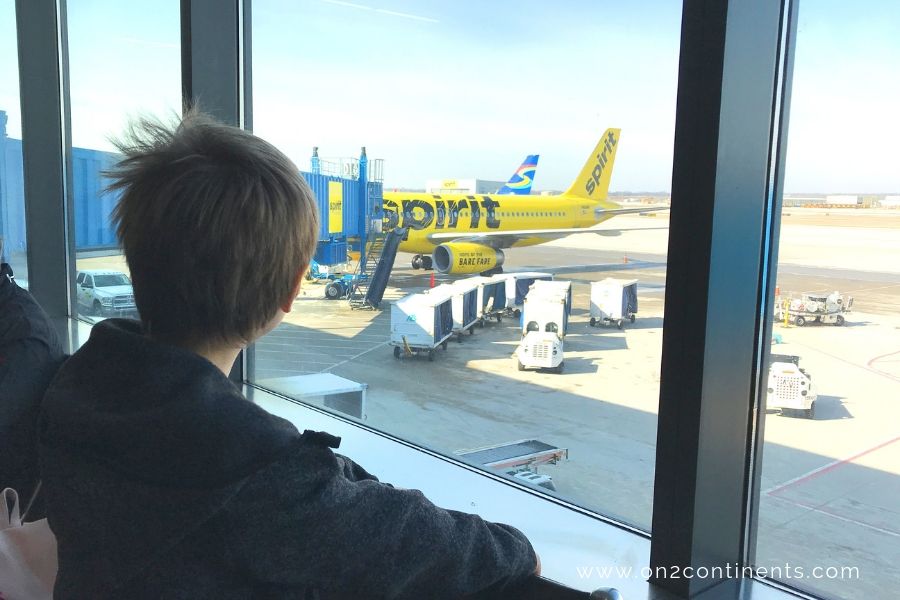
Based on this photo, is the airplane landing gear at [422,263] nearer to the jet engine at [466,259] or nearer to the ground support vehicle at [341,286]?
the jet engine at [466,259]

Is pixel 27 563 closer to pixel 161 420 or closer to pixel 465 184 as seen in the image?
pixel 161 420

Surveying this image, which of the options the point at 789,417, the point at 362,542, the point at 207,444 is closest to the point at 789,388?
the point at 789,417

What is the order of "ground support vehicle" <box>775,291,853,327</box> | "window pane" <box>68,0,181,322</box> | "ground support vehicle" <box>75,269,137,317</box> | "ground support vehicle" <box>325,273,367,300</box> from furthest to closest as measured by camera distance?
"ground support vehicle" <box>325,273,367,300</box> < "ground support vehicle" <box>75,269,137,317</box> < "window pane" <box>68,0,181,322</box> < "ground support vehicle" <box>775,291,853,327</box>

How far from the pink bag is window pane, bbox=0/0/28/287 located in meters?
2.88

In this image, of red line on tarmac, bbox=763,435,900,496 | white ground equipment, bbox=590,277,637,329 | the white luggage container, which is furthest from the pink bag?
the white luggage container

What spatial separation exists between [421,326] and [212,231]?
2.37 metres

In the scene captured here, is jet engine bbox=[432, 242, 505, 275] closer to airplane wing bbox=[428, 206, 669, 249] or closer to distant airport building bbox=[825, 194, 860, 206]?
airplane wing bbox=[428, 206, 669, 249]

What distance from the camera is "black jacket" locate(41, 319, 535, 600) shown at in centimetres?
54

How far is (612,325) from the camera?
89.6 inches

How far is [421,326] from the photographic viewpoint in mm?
2955

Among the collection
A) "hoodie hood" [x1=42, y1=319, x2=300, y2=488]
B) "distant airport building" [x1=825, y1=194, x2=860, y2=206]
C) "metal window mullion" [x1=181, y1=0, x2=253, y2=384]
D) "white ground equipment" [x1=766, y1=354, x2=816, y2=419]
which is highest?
"metal window mullion" [x1=181, y1=0, x2=253, y2=384]

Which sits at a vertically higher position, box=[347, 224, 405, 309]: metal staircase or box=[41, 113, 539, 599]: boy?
box=[41, 113, 539, 599]: boy

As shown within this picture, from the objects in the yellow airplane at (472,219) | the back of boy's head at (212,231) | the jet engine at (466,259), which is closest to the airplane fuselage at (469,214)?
the yellow airplane at (472,219)

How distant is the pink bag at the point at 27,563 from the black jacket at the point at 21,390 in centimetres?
38
